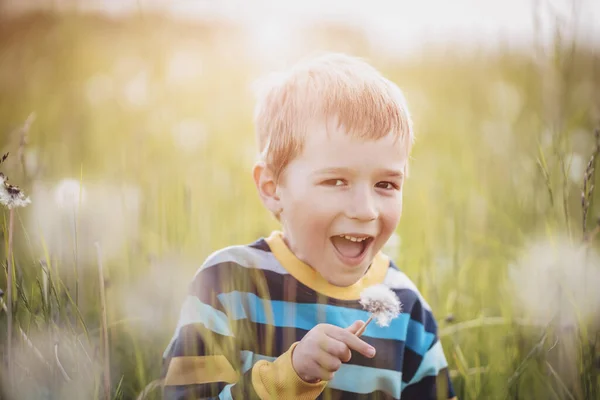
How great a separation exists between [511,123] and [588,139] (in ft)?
1.08

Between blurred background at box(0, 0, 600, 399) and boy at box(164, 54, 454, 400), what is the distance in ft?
0.41

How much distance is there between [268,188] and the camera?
1.36 m

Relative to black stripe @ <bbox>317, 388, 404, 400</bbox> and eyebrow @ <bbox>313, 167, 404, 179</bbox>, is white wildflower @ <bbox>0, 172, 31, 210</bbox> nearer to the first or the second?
eyebrow @ <bbox>313, 167, 404, 179</bbox>

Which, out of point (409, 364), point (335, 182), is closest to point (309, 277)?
point (335, 182)

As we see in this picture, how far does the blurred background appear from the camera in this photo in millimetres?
1298

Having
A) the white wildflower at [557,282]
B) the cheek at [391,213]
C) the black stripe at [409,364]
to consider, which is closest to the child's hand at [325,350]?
the cheek at [391,213]

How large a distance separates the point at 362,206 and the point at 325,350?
28cm

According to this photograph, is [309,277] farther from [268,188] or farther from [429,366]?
[429,366]

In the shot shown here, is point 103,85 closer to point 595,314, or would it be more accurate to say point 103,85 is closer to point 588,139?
point 588,139

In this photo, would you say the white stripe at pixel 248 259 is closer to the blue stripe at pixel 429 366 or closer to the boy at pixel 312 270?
the boy at pixel 312 270

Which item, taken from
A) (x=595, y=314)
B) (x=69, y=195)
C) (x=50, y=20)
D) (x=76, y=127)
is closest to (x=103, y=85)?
(x=50, y=20)

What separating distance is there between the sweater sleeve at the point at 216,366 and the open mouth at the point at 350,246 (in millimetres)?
227

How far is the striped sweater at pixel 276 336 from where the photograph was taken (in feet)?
3.96

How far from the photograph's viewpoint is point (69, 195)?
60.0 inches
